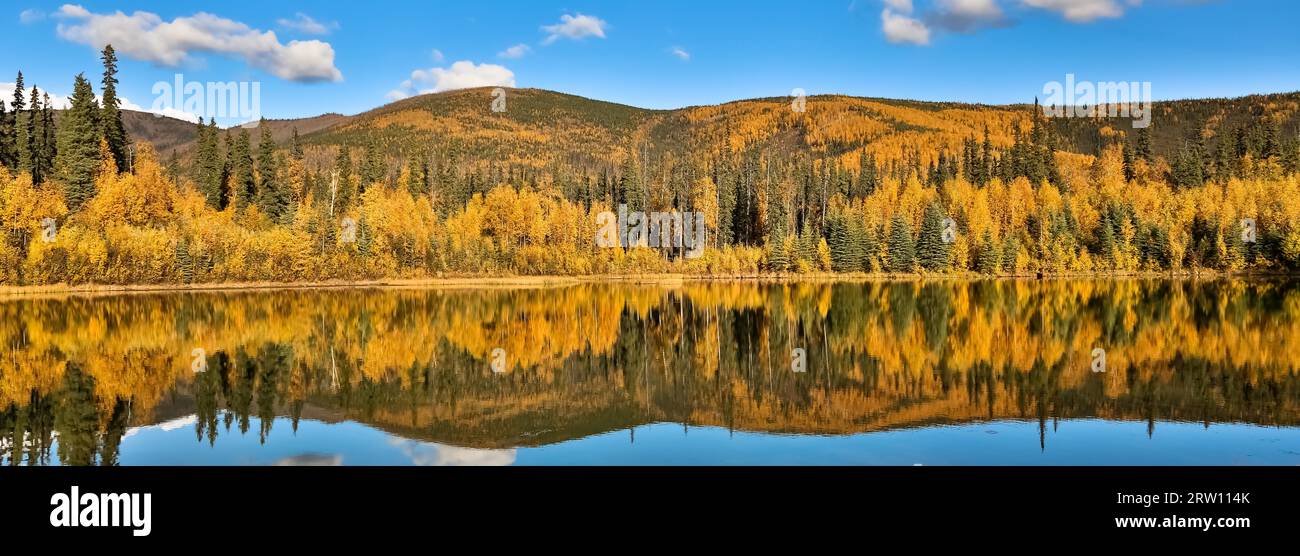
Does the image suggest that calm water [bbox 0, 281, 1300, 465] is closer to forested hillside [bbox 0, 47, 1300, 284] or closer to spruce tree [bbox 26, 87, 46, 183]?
forested hillside [bbox 0, 47, 1300, 284]

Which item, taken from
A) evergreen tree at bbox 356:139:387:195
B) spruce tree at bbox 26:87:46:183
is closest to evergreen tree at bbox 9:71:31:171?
spruce tree at bbox 26:87:46:183

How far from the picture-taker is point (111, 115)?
8531cm

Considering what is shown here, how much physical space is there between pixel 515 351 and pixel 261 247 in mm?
55494

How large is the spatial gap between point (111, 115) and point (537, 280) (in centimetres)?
4376

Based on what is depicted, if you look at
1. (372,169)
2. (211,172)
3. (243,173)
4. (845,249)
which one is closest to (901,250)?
(845,249)

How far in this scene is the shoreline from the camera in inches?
2505

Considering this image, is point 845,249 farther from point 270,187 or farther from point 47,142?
point 47,142

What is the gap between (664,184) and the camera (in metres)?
115

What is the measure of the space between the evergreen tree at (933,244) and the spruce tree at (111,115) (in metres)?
81.8

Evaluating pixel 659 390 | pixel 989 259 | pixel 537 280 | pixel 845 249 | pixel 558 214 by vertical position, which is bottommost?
pixel 659 390

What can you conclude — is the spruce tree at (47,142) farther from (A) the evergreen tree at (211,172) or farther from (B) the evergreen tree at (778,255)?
(B) the evergreen tree at (778,255)

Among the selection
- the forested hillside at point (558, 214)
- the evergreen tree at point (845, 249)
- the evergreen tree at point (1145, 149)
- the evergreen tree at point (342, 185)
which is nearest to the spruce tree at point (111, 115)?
the forested hillside at point (558, 214)

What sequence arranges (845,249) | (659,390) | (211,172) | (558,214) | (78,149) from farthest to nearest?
(558,214), (845,249), (211,172), (78,149), (659,390)
